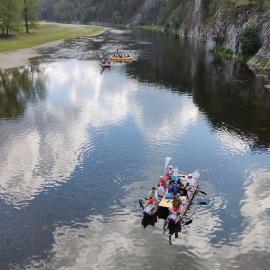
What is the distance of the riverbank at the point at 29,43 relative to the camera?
11212 centimetres

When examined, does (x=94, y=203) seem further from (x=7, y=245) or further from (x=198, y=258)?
(x=198, y=258)

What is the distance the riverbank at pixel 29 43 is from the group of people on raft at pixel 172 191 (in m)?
74.2

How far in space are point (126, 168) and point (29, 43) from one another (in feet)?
366

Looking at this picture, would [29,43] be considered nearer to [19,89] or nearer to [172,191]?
[19,89]

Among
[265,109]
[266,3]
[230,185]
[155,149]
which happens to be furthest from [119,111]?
[266,3]

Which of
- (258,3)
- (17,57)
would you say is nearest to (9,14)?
(17,57)

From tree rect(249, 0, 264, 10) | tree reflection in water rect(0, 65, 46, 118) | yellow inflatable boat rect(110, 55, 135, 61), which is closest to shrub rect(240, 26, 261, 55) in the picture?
tree rect(249, 0, 264, 10)

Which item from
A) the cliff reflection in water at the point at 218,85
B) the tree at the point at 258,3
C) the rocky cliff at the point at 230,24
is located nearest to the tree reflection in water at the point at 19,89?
the cliff reflection in water at the point at 218,85

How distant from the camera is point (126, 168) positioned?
4384cm

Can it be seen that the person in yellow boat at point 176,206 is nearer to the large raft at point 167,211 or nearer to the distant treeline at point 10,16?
the large raft at point 167,211

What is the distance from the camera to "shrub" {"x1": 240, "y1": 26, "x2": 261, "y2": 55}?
101m

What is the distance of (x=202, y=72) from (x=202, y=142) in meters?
46.8

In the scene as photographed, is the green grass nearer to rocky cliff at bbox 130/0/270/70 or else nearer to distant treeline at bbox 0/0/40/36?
distant treeline at bbox 0/0/40/36

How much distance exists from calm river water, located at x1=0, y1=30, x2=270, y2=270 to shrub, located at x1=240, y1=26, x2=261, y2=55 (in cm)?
1769
